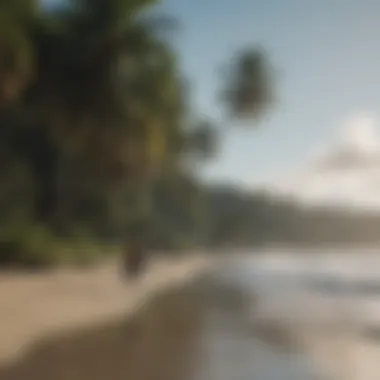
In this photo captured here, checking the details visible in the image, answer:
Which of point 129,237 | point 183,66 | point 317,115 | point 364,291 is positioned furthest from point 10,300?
point 364,291

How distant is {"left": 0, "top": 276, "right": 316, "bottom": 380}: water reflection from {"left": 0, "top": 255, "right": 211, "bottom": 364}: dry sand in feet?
0.40

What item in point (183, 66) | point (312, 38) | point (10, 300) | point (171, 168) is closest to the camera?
point (312, 38)

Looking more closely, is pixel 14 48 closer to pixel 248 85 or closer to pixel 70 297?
pixel 70 297

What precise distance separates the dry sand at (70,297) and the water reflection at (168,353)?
0.40 ft

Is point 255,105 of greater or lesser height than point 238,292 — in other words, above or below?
above

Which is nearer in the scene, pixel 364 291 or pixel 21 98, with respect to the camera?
pixel 21 98

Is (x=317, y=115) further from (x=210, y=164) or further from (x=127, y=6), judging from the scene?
(x=127, y=6)

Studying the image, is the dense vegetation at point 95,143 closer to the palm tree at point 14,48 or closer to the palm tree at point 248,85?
the palm tree at point 14,48

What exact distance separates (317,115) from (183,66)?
606 millimetres

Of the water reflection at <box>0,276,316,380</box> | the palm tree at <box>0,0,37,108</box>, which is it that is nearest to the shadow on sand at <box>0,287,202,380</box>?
the water reflection at <box>0,276,316,380</box>

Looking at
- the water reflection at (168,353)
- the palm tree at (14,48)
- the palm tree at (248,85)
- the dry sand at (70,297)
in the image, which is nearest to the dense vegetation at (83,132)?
the palm tree at (14,48)

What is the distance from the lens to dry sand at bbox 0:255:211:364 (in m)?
3.11

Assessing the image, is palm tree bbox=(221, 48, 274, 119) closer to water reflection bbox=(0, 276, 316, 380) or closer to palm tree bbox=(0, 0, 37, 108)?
water reflection bbox=(0, 276, 316, 380)

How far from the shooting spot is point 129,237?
4.06 meters
